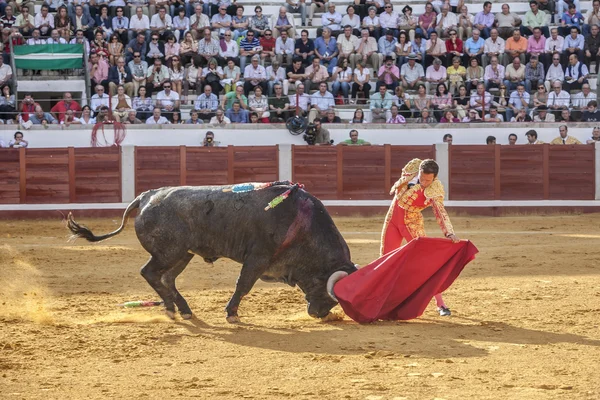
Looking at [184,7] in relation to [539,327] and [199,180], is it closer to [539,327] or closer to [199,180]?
[199,180]

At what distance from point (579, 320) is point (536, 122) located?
33.9 feet

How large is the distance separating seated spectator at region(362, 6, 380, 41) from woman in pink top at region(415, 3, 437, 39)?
696 millimetres

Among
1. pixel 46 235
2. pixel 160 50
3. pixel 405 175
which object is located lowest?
pixel 46 235

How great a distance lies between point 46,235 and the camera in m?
14.2

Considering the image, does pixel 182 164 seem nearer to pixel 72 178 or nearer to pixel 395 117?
pixel 72 178

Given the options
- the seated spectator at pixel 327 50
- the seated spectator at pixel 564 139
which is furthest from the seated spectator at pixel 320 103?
the seated spectator at pixel 564 139

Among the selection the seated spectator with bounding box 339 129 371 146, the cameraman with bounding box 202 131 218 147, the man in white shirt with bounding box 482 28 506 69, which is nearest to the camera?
the cameraman with bounding box 202 131 218 147

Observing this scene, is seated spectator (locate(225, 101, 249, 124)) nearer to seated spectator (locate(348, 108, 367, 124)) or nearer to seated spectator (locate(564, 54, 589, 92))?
seated spectator (locate(348, 108, 367, 124))

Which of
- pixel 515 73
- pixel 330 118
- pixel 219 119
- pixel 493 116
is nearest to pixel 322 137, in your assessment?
pixel 330 118

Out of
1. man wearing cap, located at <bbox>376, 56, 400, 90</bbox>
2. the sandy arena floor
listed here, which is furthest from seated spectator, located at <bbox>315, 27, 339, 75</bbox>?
the sandy arena floor

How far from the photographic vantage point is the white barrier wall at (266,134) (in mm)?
16828

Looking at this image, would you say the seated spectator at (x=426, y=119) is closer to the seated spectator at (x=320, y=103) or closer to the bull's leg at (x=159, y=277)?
the seated spectator at (x=320, y=103)

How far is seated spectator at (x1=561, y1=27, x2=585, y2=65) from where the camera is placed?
17781 millimetres

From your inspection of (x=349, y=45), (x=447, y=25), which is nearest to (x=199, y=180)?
(x=349, y=45)
